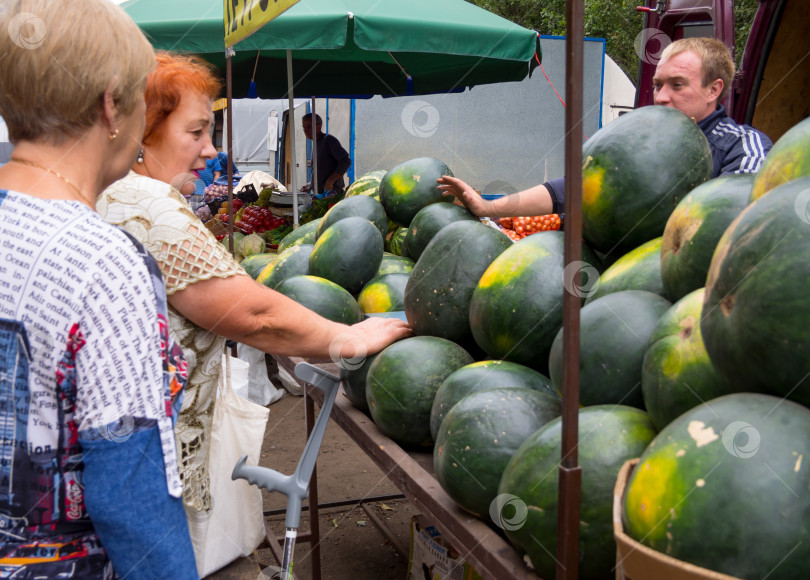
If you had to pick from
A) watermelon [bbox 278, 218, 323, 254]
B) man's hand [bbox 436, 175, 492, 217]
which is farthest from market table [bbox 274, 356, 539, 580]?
watermelon [bbox 278, 218, 323, 254]

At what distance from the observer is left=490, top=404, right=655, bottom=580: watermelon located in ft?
4.16

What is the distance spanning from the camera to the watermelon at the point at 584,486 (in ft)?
4.16

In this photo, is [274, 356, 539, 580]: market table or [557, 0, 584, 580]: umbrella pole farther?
[274, 356, 539, 580]: market table

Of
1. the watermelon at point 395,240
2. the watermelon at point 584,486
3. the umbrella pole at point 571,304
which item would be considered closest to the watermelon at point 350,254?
the watermelon at point 395,240

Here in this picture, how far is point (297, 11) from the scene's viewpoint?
527cm

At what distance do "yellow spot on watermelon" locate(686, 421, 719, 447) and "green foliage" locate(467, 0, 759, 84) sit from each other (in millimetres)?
16359

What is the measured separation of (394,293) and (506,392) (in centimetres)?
150

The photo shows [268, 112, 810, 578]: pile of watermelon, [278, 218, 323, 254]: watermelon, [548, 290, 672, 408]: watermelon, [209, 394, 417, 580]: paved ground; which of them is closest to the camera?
[268, 112, 810, 578]: pile of watermelon

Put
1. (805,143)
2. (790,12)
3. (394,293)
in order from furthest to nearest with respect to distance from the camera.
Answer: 1. (790,12)
2. (394,293)
3. (805,143)

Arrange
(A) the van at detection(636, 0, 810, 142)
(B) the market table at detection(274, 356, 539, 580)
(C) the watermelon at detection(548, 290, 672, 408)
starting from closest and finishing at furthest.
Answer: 1. (B) the market table at detection(274, 356, 539, 580)
2. (C) the watermelon at detection(548, 290, 672, 408)
3. (A) the van at detection(636, 0, 810, 142)

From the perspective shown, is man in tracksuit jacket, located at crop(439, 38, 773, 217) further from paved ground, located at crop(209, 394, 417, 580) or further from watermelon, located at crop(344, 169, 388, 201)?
paved ground, located at crop(209, 394, 417, 580)

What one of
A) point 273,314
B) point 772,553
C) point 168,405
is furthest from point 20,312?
point 772,553

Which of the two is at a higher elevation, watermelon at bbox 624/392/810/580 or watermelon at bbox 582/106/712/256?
watermelon at bbox 582/106/712/256

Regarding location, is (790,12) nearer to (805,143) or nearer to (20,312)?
(805,143)
